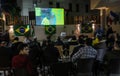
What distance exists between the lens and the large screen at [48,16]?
730 inches

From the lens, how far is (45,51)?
28.2ft

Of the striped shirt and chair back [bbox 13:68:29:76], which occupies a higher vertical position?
the striped shirt

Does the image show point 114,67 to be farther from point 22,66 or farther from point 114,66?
point 22,66

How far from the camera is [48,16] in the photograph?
18.8 m

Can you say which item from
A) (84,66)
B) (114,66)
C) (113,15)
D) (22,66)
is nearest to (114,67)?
(114,66)

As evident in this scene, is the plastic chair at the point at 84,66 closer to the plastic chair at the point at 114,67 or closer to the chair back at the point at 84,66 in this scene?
the chair back at the point at 84,66

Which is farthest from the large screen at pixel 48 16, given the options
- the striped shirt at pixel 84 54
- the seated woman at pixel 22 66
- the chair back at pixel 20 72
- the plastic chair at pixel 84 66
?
the chair back at pixel 20 72

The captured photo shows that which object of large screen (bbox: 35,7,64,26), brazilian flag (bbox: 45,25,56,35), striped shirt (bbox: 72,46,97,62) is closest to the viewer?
striped shirt (bbox: 72,46,97,62)

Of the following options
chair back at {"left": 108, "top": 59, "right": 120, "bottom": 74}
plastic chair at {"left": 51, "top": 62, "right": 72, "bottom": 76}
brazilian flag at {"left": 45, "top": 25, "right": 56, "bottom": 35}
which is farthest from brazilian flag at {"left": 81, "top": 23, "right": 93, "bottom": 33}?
plastic chair at {"left": 51, "top": 62, "right": 72, "bottom": 76}

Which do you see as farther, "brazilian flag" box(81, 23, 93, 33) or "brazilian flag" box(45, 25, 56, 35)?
"brazilian flag" box(45, 25, 56, 35)

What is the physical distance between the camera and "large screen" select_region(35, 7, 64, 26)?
60.8 ft

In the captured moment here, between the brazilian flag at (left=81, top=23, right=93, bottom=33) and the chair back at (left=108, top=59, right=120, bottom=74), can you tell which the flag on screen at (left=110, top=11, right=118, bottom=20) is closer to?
the brazilian flag at (left=81, top=23, right=93, bottom=33)

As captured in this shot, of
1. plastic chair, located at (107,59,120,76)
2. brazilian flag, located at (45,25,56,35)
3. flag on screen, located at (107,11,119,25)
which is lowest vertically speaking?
plastic chair, located at (107,59,120,76)

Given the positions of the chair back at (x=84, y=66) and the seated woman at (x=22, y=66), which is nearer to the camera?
the seated woman at (x=22, y=66)
